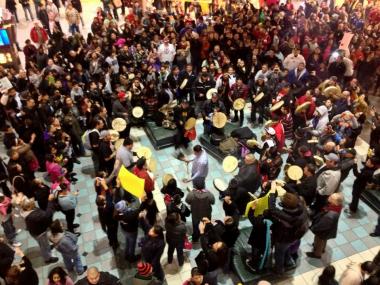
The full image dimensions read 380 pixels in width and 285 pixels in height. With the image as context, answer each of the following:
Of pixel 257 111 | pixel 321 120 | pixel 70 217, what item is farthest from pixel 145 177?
pixel 257 111

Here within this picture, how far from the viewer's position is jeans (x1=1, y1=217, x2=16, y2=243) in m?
7.69

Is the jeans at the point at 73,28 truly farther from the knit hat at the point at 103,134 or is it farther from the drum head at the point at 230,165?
the drum head at the point at 230,165

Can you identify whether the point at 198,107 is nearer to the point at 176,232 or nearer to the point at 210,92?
the point at 210,92

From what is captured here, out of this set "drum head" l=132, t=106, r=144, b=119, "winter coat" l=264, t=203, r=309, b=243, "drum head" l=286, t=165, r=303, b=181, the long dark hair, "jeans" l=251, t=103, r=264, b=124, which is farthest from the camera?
"jeans" l=251, t=103, r=264, b=124

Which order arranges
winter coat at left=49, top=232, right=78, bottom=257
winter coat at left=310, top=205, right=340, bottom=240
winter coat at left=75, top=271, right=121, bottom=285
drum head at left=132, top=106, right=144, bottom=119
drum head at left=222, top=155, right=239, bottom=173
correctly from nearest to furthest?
winter coat at left=75, top=271, right=121, bottom=285
winter coat at left=49, top=232, right=78, bottom=257
winter coat at left=310, top=205, right=340, bottom=240
drum head at left=222, top=155, right=239, bottom=173
drum head at left=132, top=106, right=144, bottom=119

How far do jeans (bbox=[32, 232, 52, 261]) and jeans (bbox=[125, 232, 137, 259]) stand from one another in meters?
1.49

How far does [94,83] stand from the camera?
11141mm

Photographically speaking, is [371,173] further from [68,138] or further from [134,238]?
[68,138]

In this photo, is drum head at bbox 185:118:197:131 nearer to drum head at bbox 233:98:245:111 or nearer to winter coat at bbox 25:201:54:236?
drum head at bbox 233:98:245:111

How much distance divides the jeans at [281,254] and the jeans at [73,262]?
11.8 ft

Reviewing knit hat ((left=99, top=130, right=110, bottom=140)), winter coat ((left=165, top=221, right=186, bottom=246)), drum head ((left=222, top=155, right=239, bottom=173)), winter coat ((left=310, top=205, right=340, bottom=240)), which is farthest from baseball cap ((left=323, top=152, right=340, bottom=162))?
knit hat ((left=99, top=130, right=110, bottom=140))

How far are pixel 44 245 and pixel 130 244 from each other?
1.63 metres

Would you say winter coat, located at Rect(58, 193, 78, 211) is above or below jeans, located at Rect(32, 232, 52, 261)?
above

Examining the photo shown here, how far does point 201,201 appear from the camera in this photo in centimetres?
705
